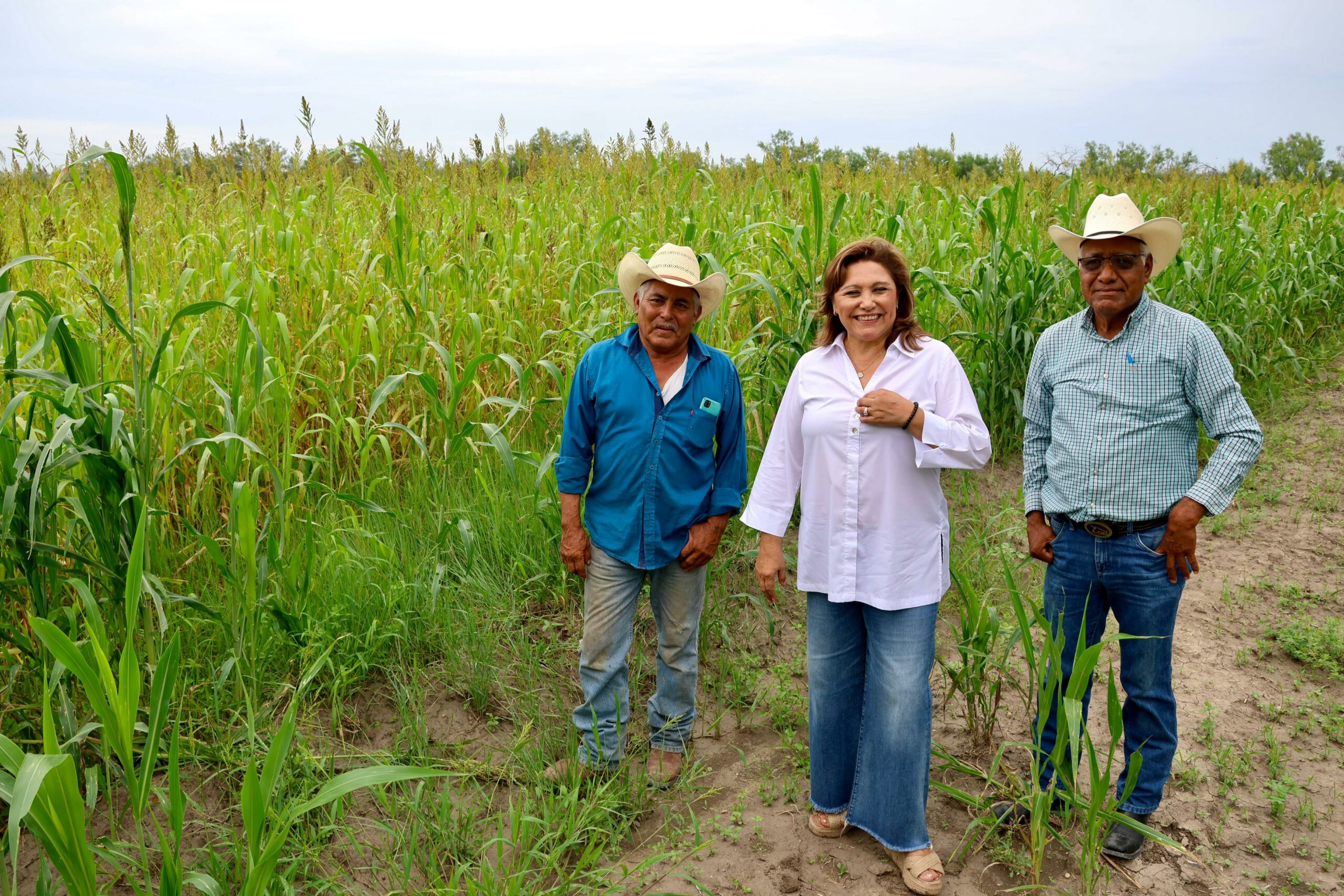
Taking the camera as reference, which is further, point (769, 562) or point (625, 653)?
point (625, 653)

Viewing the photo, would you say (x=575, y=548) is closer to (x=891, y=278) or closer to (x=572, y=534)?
(x=572, y=534)

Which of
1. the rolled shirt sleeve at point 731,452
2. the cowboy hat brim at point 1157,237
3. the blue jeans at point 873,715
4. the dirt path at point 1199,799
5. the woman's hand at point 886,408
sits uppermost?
the cowboy hat brim at point 1157,237

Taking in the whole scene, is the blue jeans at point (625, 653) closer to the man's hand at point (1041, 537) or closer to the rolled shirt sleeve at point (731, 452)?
the rolled shirt sleeve at point (731, 452)

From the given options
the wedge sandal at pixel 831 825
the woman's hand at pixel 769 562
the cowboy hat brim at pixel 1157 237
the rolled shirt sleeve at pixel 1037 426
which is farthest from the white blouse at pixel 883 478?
the wedge sandal at pixel 831 825

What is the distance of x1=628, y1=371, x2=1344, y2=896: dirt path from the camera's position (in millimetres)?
2740

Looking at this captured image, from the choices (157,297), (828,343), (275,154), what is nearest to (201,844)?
(828,343)

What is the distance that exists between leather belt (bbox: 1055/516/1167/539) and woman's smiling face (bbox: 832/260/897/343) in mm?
871

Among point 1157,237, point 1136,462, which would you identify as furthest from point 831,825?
point 1157,237

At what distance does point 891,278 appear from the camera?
2633 mm

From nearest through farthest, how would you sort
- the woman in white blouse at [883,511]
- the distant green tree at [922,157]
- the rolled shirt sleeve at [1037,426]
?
the woman in white blouse at [883,511]
the rolled shirt sleeve at [1037,426]
the distant green tree at [922,157]

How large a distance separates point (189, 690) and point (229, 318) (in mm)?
1949

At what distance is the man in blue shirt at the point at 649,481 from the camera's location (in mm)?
2879

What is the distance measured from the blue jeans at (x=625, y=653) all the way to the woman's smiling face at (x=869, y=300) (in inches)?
38.5

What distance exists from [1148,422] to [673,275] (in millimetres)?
1494
